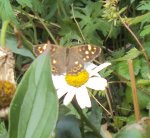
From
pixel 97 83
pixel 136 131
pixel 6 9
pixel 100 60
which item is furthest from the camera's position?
pixel 100 60

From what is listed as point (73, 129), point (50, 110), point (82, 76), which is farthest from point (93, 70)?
point (50, 110)

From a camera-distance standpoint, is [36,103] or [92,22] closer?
[36,103]

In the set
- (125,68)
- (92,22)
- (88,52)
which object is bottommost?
(125,68)

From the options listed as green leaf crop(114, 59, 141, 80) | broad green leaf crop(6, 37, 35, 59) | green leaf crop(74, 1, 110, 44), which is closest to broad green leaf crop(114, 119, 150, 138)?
broad green leaf crop(6, 37, 35, 59)

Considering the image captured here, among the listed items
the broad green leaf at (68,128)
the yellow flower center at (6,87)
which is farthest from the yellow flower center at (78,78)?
the yellow flower center at (6,87)

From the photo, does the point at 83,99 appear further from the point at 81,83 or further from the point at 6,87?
the point at 6,87

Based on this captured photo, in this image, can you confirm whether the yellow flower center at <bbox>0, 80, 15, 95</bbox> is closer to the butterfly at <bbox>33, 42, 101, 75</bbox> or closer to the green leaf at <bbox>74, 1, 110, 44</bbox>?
the butterfly at <bbox>33, 42, 101, 75</bbox>

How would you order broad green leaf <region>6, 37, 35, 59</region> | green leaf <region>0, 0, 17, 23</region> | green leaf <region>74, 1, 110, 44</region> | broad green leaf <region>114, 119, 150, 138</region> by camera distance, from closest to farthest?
broad green leaf <region>114, 119, 150, 138</region>
broad green leaf <region>6, 37, 35, 59</region>
green leaf <region>0, 0, 17, 23</region>
green leaf <region>74, 1, 110, 44</region>

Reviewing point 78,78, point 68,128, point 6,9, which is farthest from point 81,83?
point 6,9
